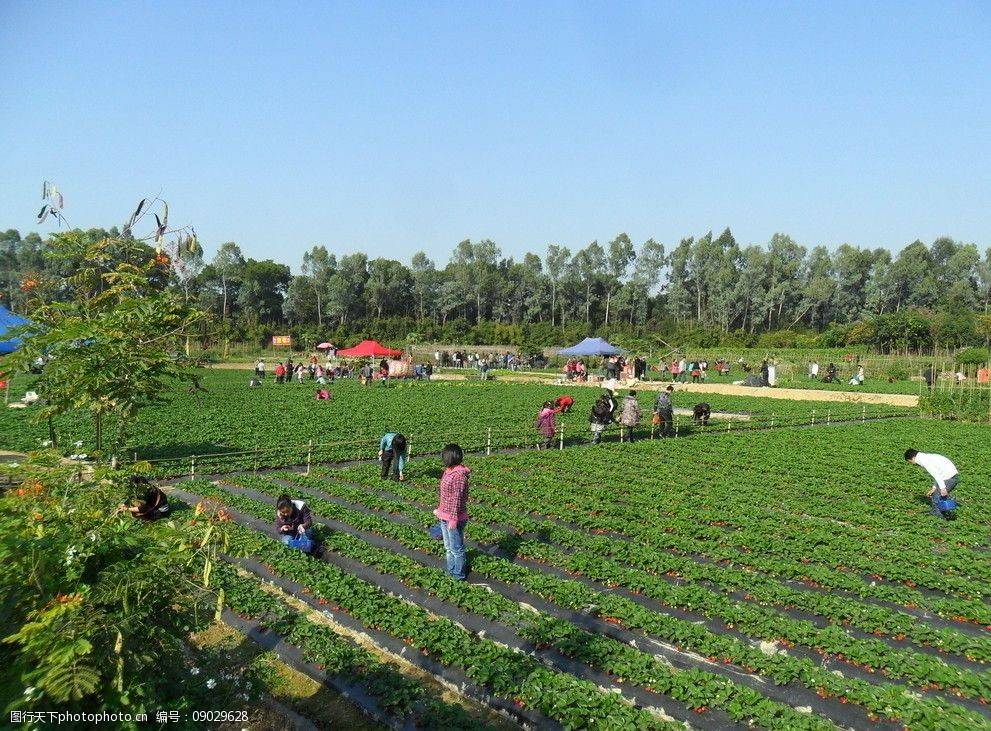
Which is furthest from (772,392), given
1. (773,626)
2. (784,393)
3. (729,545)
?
(773,626)

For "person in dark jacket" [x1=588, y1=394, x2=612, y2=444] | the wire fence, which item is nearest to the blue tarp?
the wire fence

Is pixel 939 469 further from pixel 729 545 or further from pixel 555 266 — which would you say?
pixel 555 266

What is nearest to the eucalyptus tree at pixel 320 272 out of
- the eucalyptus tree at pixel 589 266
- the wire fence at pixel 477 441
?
the eucalyptus tree at pixel 589 266

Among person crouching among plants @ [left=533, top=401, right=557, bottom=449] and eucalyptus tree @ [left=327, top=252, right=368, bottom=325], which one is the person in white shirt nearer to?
person crouching among plants @ [left=533, top=401, right=557, bottom=449]

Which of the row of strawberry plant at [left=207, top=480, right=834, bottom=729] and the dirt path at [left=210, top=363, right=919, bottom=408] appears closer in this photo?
the row of strawberry plant at [left=207, top=480, right=834, bottom=729]

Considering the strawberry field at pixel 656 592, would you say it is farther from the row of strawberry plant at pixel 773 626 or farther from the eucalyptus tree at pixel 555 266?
the eucalyptus tree at pixel 555 266

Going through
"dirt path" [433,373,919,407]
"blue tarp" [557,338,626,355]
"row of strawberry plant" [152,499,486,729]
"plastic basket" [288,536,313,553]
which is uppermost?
"blue tarp" [557,338,626,355]

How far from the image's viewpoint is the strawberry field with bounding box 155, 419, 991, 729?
6.14 metres

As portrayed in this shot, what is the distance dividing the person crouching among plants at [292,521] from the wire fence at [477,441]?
364cm

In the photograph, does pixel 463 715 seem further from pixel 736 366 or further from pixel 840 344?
pixel 840 344

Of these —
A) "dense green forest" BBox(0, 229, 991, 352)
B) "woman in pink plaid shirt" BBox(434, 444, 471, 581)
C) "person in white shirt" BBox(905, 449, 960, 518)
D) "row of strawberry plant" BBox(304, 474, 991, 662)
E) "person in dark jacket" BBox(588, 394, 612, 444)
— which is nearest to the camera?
"row of strawberry plant" BBox(304, 474, 991, 662)

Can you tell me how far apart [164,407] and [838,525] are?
2417cm

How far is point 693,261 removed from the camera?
91.8 metres

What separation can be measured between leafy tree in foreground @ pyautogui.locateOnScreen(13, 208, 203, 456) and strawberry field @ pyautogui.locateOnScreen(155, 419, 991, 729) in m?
2.06
